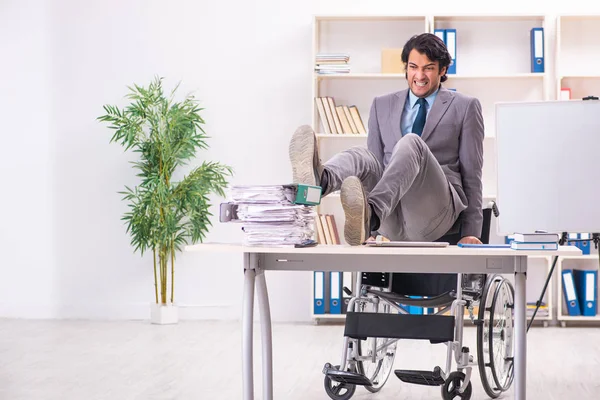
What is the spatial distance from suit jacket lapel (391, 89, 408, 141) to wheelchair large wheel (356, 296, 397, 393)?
760 millimetres

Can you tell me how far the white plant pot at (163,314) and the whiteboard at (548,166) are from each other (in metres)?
2.89

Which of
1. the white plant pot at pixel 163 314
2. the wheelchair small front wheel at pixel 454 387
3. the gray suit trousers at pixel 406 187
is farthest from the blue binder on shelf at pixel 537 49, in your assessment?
the wheelchair small front wheel at pixel 454 387

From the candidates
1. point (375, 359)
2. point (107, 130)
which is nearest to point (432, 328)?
point (375, 359)

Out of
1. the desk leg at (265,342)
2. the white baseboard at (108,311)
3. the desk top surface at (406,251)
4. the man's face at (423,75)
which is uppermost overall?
the man's face at (423,75)

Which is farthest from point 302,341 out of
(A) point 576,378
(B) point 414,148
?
(B) point 414,148

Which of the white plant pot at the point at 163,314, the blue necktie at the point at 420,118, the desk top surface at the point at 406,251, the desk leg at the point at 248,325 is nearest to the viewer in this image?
the desk top surface at the point at 406,251

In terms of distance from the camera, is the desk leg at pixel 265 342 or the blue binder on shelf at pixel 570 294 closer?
the desk leg at pixel 265 342

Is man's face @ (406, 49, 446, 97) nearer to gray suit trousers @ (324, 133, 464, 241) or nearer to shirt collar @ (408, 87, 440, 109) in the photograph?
shirt collar @ (408, 87, 440, 109)

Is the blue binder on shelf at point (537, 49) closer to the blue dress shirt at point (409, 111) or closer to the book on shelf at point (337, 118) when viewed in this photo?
the book on shelf at point (337, 118)

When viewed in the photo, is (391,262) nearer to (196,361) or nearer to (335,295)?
(196,361)

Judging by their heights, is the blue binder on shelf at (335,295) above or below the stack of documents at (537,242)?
below

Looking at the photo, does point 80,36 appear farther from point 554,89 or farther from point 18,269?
point 554,89

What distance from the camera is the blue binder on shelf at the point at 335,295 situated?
592 cm

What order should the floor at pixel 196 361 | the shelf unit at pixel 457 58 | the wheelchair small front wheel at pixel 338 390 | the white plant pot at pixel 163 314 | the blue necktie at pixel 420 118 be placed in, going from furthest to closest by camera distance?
the shelf unit at pixel 457 58
the white plant pot at pixel 163 314
the floor at pixel 196 361
the blue necktie at pixel 420 118
the wheelchair small front wheel at pixel 338 390
